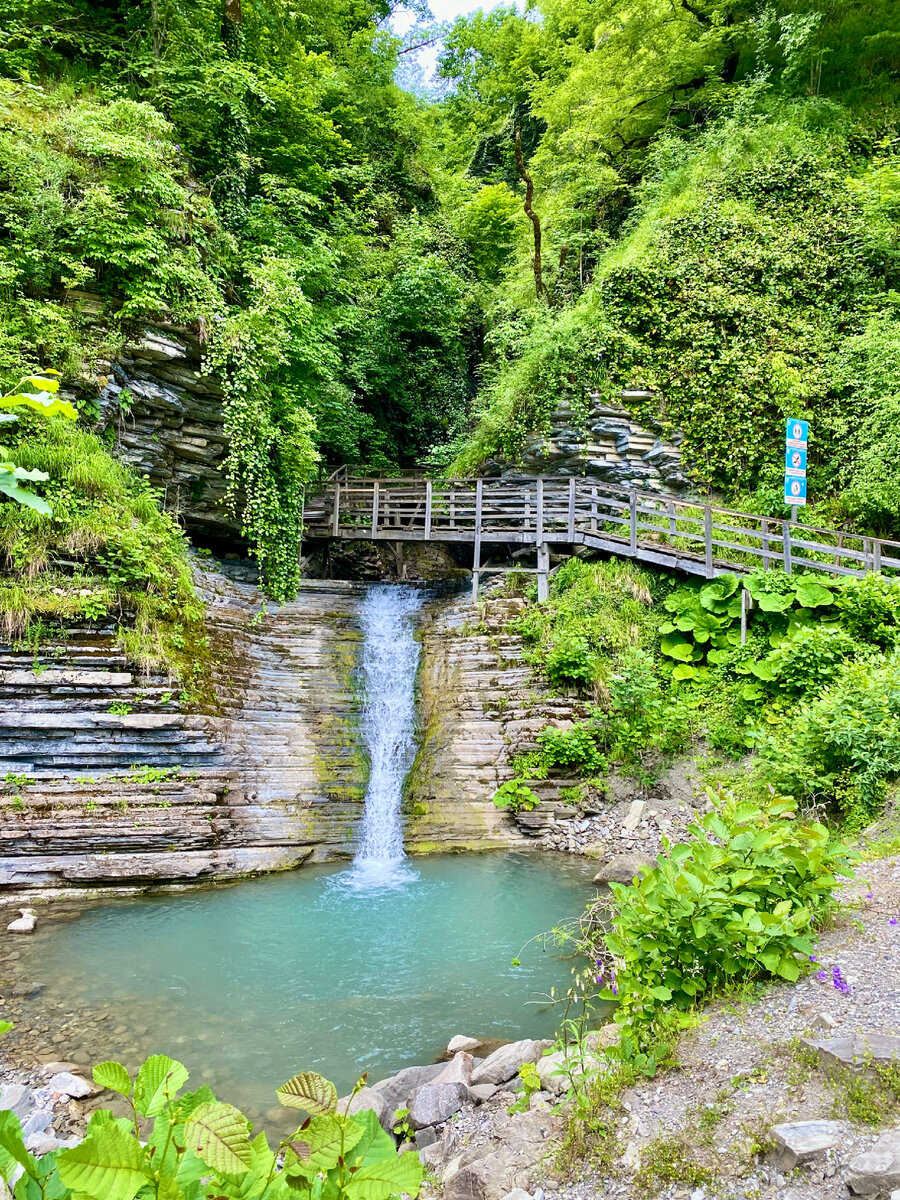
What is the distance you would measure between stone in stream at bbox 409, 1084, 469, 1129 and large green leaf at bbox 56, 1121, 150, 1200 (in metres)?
3.53

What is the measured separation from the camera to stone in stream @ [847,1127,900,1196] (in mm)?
2275

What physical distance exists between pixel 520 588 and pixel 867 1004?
10.8 meters

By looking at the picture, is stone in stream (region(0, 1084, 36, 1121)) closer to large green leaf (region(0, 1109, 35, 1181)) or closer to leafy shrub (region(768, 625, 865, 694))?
large green leaf (region(0, 1109, 35, 1181))

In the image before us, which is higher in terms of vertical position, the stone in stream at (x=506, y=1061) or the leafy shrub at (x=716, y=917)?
the leafy shrub at (x=716, y=917)

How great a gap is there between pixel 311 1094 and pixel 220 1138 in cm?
21

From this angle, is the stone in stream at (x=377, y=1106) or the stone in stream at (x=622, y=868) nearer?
the stone in stream at (x=377, y=1106)

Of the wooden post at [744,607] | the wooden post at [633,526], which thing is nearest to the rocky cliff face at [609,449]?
the wooden post at [633,526]

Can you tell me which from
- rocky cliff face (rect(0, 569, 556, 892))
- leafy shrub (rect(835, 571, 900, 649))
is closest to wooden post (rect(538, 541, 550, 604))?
rocky cliff face (rect(0, 569, 556, 892))

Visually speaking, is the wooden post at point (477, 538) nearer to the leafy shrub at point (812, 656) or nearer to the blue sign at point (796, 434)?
the leafy shrub at point (812, 656)

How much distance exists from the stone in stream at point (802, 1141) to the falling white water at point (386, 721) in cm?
693

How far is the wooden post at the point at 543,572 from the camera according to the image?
13.6 metres

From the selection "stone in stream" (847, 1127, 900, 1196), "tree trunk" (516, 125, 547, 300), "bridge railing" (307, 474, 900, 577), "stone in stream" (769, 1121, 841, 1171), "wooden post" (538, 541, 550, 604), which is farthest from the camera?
"tree trunk" (516, 125, 547, 300)

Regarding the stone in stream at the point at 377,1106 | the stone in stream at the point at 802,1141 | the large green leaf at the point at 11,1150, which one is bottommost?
the stone in stream at the point at 377,1106

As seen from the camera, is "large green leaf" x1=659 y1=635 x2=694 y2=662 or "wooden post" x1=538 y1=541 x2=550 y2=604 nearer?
"large green leaf" x1=659 y1=635 x2=694 y2=662
